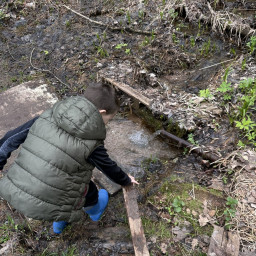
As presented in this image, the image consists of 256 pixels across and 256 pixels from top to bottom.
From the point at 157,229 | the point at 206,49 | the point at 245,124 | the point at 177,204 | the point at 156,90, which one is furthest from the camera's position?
the point at 206,49

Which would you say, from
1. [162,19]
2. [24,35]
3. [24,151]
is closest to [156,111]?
[24,151]

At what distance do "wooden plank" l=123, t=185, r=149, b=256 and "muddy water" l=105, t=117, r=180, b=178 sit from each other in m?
0.76

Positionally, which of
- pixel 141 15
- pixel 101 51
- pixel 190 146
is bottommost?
pixel 190 146

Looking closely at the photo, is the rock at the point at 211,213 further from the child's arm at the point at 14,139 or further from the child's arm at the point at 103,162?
→ the child's arm at the point at 14,139

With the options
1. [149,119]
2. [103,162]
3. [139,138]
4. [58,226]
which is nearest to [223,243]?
[103,162]

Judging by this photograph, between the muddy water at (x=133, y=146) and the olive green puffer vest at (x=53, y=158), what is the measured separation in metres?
1.63

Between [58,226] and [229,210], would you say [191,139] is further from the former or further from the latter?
[58,226]

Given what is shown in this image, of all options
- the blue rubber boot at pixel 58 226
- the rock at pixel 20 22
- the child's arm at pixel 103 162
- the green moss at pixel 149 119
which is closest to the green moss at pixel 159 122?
the green moss at pixel 149 119

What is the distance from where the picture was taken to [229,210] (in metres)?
2.87

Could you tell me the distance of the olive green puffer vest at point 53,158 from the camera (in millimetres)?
1928

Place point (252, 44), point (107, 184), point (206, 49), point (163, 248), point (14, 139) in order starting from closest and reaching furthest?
point (14, 139) < point (163, 248) < point (107, 184) < point (252, 44) < point (206, 49)

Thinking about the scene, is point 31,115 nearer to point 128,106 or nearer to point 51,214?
point 128,106

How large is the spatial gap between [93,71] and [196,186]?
3069 millimetres

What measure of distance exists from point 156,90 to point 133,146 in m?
1.19
